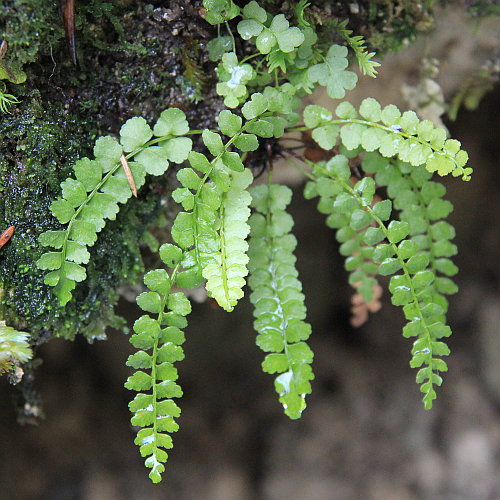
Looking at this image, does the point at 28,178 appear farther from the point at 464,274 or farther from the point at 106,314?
the point at 464,274

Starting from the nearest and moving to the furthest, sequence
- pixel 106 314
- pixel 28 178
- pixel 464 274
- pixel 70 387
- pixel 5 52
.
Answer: pixel 5 52 < pixel 28 178 < pixel 106 314 < pixel 70 387 < pixel 464 274

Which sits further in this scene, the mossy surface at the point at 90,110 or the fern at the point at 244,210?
the mossy surface at the point at 90,110

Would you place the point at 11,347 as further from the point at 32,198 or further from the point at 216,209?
the point at 216,209

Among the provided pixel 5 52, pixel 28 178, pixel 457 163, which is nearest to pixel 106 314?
pixel 28 178

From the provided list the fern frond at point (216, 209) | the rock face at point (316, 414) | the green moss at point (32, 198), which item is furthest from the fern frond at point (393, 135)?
the rock face at point (316, 414)

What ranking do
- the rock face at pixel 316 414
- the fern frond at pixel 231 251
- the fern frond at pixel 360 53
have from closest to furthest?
the fern frond at pixel 231 251 < the fern frond at pixel 360 53 < the rock face at pixel 316 414

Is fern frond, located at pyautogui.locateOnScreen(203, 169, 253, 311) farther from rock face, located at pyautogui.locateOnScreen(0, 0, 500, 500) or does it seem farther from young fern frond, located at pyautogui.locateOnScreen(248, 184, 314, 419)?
rock face, located at pyautogui.locateOnScreen(0, 0, 500, 500)

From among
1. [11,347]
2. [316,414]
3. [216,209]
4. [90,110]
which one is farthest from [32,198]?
[316,414]

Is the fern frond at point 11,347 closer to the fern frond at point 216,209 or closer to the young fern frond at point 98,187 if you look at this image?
the young fern frond at point 98,187

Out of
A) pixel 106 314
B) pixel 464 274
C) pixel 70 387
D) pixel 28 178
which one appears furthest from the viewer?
pixel 464 274
